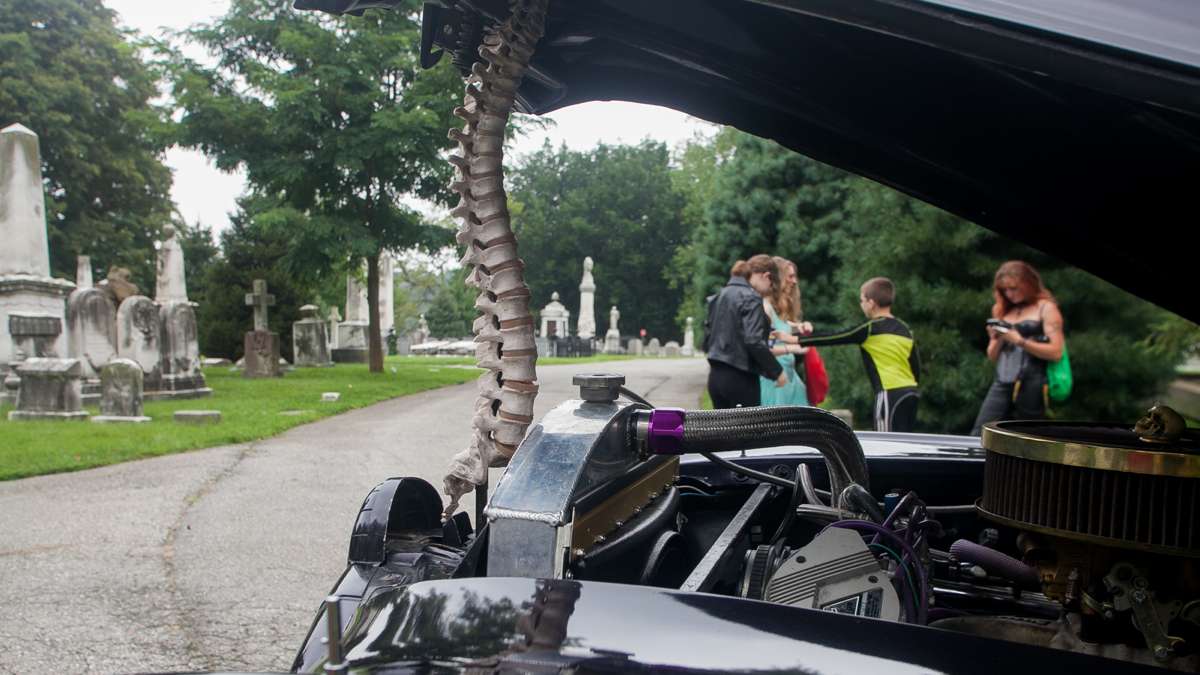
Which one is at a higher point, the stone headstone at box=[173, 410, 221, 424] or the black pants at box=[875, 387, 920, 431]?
the black pants at box=[875, 387, 920, 431]

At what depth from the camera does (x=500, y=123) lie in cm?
162

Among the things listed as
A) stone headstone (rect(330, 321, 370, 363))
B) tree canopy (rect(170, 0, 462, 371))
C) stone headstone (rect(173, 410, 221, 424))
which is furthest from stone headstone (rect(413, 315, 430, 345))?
stone headstone (rect(173, 410, 221, 424))

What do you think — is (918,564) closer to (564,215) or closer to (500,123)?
(500,123)

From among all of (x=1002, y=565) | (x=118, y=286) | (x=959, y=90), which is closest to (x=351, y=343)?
(x=118, y=286)

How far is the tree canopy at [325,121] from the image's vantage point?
17.2 m

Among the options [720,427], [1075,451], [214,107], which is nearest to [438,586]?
[720,427]

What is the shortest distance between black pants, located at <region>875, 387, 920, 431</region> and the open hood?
4.21m

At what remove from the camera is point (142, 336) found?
14266 millimetres

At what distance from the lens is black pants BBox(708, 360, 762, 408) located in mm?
6074

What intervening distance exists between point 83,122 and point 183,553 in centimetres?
3272

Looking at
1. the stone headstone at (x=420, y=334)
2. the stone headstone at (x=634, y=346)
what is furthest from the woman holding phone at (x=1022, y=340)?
the stone headstone at (x=634, y=346)

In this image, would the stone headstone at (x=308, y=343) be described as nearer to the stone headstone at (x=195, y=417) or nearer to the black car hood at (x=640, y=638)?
the stone headstone at (x=195, y=417)

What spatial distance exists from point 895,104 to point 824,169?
43.5ft

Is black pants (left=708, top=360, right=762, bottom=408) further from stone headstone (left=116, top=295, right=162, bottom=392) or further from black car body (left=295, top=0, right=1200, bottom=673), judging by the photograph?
stone headstone (left=116, top=295, right=162, bottom=392)
